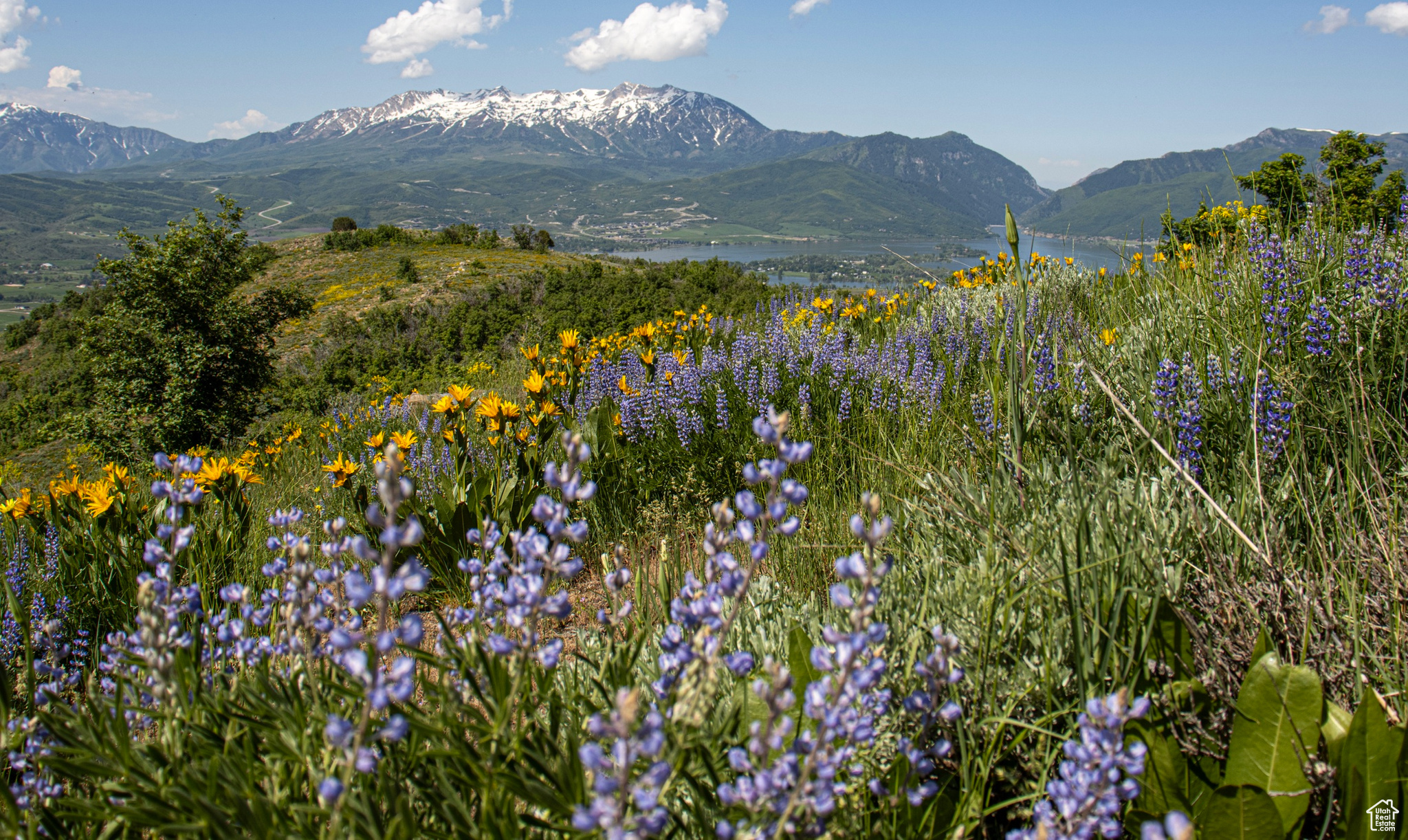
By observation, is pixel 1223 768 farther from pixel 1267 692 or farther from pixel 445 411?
pixel 445 411

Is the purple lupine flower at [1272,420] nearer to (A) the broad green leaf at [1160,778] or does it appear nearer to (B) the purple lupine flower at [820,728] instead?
(A) the broad green leaf at [1160,778]

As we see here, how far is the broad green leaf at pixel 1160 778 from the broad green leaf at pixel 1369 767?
0.26 m

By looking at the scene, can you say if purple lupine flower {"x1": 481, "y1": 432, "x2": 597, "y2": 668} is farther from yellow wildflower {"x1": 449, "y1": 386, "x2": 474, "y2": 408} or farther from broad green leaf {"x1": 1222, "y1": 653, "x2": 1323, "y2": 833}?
yellow wildflower {"x1": 449, "y1": 386, "x2": 474, "y2": 408}

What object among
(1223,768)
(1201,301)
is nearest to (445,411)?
(1223,768)

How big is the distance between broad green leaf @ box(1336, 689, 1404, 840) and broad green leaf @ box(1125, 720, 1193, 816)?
0.84 ft

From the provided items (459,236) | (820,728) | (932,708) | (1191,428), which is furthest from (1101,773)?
(459,236)

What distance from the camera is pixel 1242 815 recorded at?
1245 mm

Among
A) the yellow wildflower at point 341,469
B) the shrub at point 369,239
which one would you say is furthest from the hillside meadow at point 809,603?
the shrub at point 369,239

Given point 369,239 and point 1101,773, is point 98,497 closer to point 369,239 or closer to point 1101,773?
point 1101,773

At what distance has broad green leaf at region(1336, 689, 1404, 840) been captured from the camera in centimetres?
125

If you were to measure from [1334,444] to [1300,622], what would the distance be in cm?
101

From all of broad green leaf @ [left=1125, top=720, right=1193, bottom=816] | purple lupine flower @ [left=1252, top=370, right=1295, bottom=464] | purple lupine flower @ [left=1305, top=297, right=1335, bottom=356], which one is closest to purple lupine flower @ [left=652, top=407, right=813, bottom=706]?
broad green leaf @ [left=1125, top=720, right=1193, bottom=816]

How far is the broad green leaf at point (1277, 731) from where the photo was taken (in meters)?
1.32

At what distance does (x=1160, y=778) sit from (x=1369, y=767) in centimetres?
34
